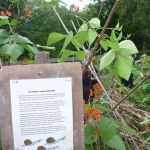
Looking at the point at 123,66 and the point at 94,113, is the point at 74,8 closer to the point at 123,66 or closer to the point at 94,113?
the point at 94,113

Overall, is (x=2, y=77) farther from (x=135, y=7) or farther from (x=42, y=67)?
(x=135, y=7)

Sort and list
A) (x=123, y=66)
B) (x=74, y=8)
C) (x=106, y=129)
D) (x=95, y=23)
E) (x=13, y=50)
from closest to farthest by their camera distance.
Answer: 1. (x=123, y=66)
2. (x=95, y=23)
3. (x=106, y=129)
4. (x=13, y=50)
5. (x=74, y=8)

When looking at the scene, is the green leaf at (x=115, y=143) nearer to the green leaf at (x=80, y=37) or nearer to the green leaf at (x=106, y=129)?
the green leaf at (x=106, y=129)

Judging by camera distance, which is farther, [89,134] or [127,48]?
[89,134]

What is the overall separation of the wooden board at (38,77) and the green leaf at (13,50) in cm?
35

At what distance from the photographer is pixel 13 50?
184cm

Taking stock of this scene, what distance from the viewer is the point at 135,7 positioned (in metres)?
24.4

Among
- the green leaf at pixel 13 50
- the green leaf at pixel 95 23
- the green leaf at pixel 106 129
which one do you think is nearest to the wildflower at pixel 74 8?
the green leaf at pixel 13 50

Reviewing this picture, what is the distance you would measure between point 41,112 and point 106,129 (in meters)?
0.32

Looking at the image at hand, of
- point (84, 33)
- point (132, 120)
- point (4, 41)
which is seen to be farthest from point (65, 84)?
point (132, 120)

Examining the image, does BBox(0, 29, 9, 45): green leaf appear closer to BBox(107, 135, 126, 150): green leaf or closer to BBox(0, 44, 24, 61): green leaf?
BBox(0, 44, 24, 61): green leaf

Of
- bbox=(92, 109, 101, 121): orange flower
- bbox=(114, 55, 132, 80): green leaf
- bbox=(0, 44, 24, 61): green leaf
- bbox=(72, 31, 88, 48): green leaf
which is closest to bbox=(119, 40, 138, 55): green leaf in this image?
bbox=(114, 55, 132, 80): green leaf

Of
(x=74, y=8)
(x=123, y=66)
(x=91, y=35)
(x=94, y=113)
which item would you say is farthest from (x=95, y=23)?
(x=74, y=8)

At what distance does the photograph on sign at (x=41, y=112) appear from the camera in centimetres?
144
